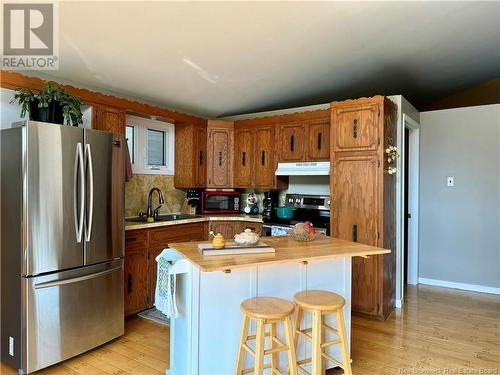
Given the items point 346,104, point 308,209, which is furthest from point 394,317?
point 346,104

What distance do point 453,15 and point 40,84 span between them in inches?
142

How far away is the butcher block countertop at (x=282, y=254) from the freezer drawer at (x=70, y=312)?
34.2 inches

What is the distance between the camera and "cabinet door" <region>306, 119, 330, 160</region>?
13.0ft

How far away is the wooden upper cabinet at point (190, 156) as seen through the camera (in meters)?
4.51

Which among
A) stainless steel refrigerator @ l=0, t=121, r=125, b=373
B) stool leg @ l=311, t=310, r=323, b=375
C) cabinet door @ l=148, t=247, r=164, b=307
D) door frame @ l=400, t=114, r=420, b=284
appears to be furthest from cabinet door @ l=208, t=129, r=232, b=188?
stool leg @ l=311, t=310, r=323, b=375

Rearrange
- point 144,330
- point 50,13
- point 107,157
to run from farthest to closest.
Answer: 1. point 144,330
2. point 107,157
3. point 50,13

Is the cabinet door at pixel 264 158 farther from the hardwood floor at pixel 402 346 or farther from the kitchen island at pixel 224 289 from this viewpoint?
the kitchen island at pixel 224 289

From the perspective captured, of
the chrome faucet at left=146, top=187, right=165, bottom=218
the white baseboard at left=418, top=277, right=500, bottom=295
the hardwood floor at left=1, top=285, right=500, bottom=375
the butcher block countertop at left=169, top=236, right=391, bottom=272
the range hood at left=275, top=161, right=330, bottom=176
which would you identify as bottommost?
the hardwood floor at left=1, top=285, right=500, bottom=375

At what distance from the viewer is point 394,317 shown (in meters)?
3.45

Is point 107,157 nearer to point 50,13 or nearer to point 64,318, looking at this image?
point 50,13

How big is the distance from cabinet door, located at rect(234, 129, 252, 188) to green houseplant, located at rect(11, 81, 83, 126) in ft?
7.88

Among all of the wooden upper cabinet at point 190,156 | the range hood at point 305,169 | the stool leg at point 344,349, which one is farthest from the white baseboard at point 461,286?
the wooden upper cabinet at point 190,156

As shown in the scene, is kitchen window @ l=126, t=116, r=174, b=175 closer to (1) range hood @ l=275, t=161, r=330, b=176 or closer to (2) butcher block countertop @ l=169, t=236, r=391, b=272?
(1) range hood @ l=275, t=161, r=330, b=176

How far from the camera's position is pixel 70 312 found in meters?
2.53
